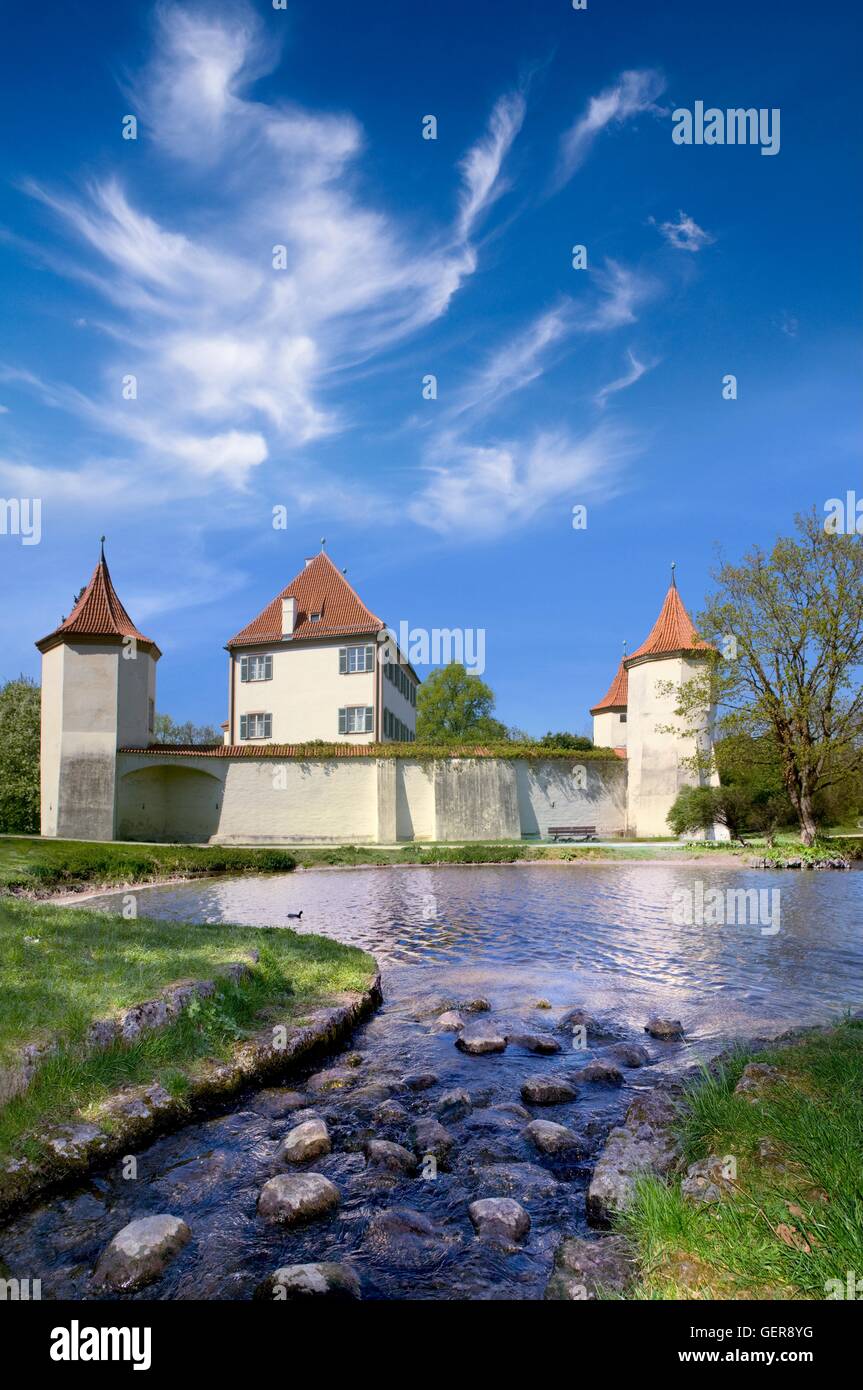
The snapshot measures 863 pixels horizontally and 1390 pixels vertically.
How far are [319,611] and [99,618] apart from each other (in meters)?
12.2

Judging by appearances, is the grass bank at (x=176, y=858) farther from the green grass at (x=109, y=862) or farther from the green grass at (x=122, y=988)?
the green grass at (x=122, y=988)

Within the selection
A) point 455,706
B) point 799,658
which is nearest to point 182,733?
point 455,706

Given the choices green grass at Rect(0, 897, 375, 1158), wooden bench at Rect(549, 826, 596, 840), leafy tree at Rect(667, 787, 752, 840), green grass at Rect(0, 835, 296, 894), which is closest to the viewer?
green grass at Rect(0, 897, 375, 1158)

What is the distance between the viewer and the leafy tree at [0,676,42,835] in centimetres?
3372

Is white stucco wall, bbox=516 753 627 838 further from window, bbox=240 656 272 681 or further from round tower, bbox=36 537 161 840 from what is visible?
round tower, bbox=36 537 161 840

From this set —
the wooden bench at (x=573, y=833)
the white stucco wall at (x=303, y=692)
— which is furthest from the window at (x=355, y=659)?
the wooden bench at (x=573, y=833)

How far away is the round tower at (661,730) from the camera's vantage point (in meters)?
34.5

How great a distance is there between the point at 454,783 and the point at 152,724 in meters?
13.6

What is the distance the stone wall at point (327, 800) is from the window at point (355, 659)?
6233 millimetres

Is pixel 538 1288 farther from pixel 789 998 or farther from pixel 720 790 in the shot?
pixel 720 790

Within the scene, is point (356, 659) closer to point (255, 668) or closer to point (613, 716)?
point (255, 668)

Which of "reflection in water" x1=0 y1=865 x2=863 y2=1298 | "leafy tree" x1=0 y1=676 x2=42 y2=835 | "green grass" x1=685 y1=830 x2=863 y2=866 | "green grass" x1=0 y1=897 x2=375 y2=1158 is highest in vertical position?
"leafy tree" x1=0 y1=676 x2=42 y2=835

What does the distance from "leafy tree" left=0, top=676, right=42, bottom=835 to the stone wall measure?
19.3 feet

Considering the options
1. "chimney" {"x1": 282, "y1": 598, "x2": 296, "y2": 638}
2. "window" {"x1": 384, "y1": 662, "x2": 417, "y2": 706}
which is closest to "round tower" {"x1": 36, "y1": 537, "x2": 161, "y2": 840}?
"chimney" {"x1": 282, "y1": 598, "x2": 296, "y2": 638}
